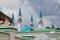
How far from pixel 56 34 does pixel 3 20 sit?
1819 centimetres

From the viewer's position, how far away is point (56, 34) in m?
42.3

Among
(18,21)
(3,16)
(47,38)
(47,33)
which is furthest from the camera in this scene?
(18,21)

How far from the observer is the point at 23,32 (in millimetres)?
42781

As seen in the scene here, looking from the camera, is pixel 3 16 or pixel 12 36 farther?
pixel 3 16

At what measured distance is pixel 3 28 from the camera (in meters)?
20.7

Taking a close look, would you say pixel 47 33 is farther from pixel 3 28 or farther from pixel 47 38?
pixel 3 28

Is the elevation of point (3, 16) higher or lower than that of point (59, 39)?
higher

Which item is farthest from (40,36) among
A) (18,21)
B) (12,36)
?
(12,36)

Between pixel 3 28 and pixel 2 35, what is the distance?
1052mm

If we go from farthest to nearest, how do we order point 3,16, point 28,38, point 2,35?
point 3,16 → point 28,38 → point 2,35

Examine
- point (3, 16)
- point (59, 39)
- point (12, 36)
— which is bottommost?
point (59, 39)

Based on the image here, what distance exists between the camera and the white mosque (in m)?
20.4

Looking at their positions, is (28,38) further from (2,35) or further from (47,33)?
(47,33)

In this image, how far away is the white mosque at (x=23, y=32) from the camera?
66.8 ft
